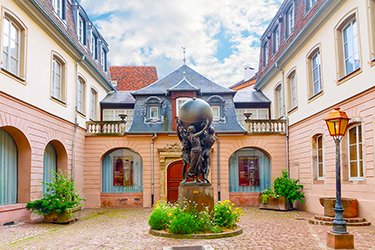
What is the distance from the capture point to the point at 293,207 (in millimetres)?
17672

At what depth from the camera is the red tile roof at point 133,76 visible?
33.7m

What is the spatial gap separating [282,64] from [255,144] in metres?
4.06

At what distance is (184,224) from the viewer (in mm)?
9391

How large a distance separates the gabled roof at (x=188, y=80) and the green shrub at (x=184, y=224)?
11728mm

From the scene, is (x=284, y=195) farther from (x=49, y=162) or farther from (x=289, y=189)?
(x=49, y=162)

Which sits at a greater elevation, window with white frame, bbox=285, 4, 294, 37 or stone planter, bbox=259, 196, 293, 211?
window with white frame, bbox=285, 4, 294, 37

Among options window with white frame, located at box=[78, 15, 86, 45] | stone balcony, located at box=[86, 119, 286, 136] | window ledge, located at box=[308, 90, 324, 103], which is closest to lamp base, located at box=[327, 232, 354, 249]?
window ledge, located at box=[308, 90, 324, 103]

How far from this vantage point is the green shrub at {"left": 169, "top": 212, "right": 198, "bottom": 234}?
9383 mm

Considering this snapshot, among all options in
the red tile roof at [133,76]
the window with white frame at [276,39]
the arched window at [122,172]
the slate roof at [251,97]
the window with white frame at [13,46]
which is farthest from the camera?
the red tile roof at [133,76]

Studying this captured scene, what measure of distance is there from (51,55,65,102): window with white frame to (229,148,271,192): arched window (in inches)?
352

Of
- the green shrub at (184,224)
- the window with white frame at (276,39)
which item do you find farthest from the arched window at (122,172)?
the green shrub at (184,224)

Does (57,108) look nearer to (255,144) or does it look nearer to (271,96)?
(255,144)

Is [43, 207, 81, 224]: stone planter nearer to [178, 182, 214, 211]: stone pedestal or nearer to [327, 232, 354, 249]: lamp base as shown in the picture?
[178, 182, 214, 211]: stone pedestal

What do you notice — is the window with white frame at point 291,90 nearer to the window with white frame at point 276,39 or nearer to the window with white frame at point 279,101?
the window with white frame at point 279,101
